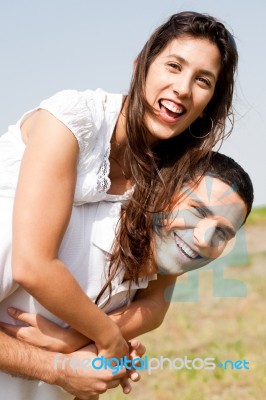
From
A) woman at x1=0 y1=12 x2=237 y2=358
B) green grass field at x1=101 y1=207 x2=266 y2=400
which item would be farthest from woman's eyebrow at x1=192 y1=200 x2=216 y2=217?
green grass field at x1=101 y1=207 x2=266 y2=400

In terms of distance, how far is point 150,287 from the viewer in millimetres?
2936

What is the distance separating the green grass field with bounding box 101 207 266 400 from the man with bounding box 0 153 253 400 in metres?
1.44

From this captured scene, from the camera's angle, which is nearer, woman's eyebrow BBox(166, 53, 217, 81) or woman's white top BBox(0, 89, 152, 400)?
woman's white top BBox(0, 89, 152, 400)

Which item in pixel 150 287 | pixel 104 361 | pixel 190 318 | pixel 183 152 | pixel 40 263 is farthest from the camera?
pixel 190 318

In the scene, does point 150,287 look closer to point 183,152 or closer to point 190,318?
point 183,152

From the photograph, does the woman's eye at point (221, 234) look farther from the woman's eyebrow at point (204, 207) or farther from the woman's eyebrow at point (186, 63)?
the woman's eyebrow at point (186, 63)

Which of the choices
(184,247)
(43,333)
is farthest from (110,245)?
(43,333)

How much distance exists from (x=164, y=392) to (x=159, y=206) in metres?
2.11

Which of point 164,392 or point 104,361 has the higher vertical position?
point 104,361

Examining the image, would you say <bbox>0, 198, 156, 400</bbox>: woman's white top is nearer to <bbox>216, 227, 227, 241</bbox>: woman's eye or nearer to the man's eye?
the man's eye

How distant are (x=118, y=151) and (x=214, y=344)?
2904 millimetres

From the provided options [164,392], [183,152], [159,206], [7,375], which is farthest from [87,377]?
[164,392]

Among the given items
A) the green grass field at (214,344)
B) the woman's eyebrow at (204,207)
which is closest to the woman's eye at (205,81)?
the woman's eyebrow at (204,207)

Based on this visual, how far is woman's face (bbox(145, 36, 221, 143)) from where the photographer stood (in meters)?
2.51
